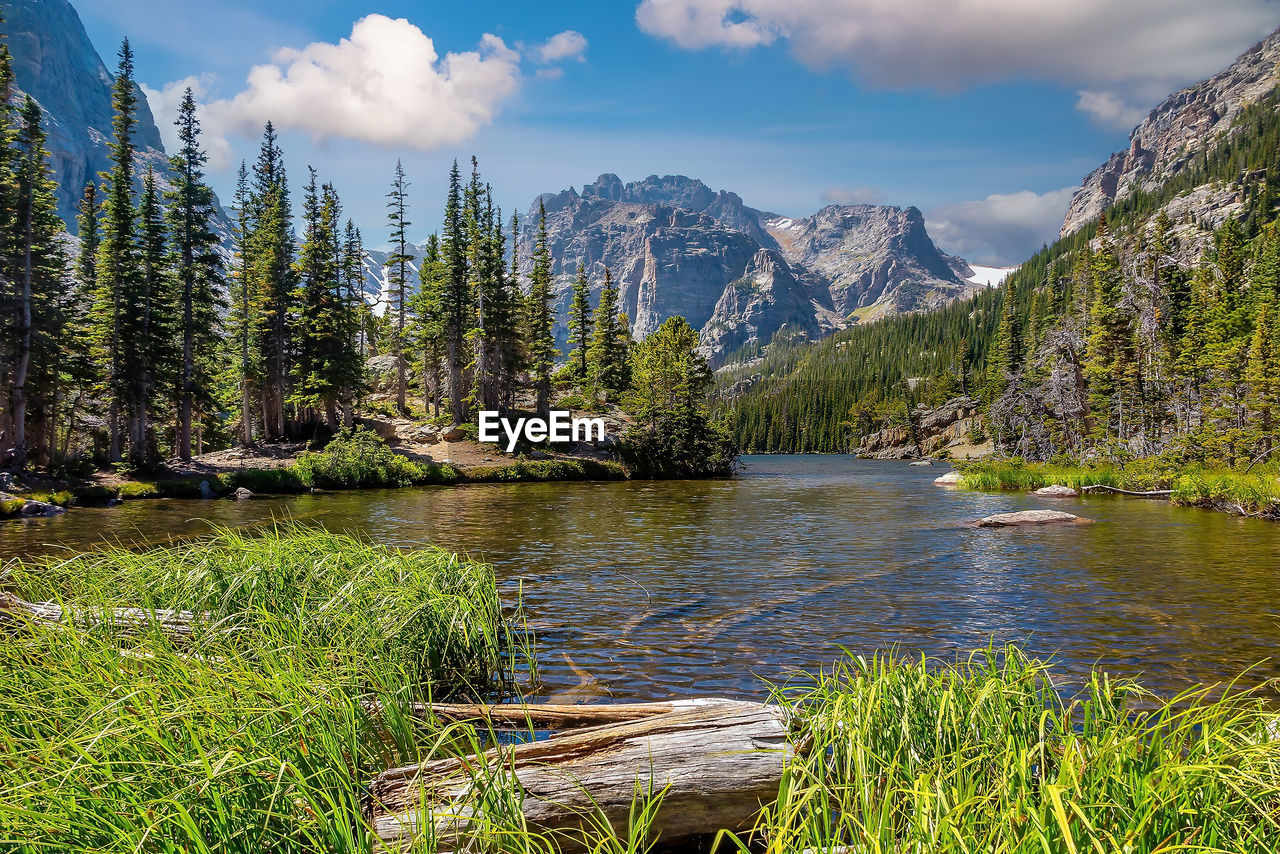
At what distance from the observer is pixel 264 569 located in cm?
781

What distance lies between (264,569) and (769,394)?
184m

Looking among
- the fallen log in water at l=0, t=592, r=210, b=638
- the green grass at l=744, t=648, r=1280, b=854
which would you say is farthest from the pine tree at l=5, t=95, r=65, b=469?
the green grass at l=744, t=648, r=1280, b=854

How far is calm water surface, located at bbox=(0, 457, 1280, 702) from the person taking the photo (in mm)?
9328

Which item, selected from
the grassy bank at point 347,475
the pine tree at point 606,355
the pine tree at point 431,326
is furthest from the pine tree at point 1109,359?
the pine tree at point 431,326

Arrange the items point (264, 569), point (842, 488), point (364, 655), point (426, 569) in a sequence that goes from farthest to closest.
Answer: point (842, 488)
point (426, 569)
point (264, 569)
point (364, 655)

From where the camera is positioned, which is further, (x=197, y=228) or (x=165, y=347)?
(x=197, y=228)

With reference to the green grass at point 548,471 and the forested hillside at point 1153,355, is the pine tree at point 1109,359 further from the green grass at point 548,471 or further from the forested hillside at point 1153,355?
the green grass at point 548,471

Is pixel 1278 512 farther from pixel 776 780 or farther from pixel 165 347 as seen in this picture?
pixel 165 347

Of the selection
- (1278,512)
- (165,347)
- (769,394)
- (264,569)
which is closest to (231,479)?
(165,347)

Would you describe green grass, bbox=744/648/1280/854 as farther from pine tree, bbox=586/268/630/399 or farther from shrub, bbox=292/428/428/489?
pine tree, bbox=586/268/630/399

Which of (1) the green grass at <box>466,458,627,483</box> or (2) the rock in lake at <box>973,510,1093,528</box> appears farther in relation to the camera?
(1) the green grass at <box>466,458,627,483</box>

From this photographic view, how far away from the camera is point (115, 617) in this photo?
610 centimetres

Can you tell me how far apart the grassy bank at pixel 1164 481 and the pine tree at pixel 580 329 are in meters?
36.9

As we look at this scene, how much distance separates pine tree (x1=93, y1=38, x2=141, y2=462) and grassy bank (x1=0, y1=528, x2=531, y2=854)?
111 ft
